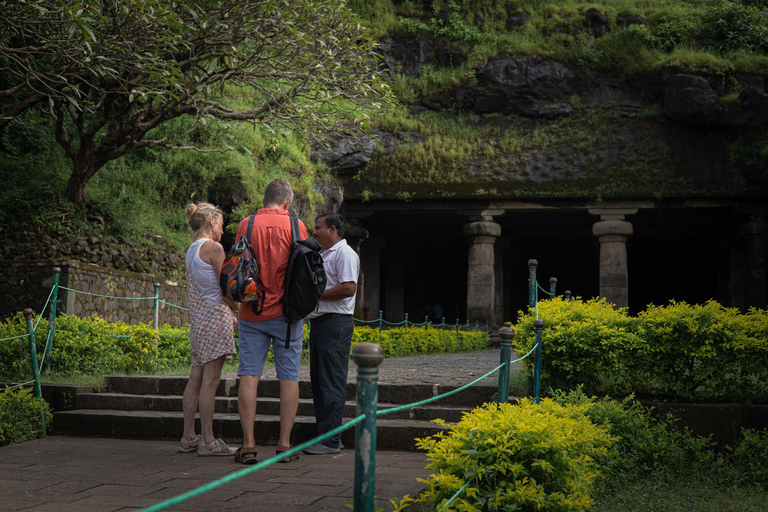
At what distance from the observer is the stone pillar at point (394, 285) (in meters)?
22.6

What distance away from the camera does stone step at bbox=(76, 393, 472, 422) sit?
5875 millimetres

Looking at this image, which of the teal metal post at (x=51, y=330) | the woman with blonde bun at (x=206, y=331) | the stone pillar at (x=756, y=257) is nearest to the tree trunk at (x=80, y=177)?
the teal metal post at (x=51, y=330)

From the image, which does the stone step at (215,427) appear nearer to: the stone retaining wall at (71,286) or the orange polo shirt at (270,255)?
A: the orange polo shirt at (270,255)

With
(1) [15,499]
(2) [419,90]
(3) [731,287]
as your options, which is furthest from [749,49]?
(1) [15,499]

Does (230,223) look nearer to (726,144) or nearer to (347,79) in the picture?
(347,79)

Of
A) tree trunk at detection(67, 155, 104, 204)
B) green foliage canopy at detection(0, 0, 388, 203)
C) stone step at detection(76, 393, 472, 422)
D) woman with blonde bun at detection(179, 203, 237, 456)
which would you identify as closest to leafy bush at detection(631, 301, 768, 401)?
stone step at detection(76, 393, 472, 422)

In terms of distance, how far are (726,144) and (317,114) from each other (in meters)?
11.1

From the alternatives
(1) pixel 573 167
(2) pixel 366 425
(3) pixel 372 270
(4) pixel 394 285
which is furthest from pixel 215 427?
(4) pixel 394 285

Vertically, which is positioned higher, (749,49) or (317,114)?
(749,49)

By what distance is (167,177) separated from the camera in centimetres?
1384

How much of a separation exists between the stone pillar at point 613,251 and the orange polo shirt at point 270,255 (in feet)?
44.4

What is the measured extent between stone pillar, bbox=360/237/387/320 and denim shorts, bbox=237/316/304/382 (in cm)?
1553

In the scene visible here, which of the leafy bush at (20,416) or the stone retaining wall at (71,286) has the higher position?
the stone retaining wall at (71,286)

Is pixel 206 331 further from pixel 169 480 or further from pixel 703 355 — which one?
pixel 703 355
